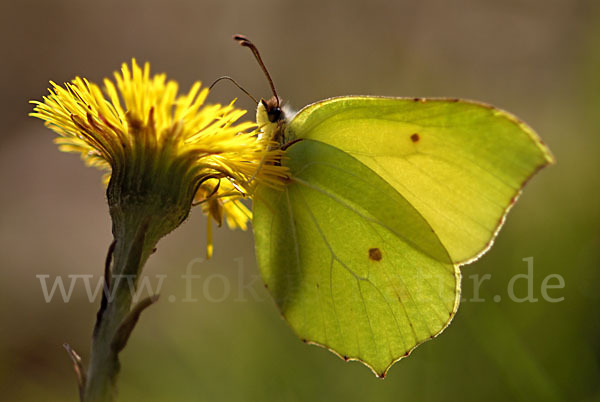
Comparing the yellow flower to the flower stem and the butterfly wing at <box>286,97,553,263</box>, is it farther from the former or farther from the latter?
the butterfly wing at <box>286,97,553,263</box>

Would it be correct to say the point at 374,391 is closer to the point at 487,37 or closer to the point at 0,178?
the point at 0,178

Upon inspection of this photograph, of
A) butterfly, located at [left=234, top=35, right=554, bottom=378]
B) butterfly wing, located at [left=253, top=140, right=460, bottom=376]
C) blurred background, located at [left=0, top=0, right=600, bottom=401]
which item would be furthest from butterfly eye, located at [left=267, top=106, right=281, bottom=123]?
blurred background, located at [left=0, top=0, right=600, bottom=401]

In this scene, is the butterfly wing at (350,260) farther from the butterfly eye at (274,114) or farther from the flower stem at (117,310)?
the flower stem at (117,310)

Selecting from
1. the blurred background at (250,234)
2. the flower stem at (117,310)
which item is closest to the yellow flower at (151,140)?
the flower stem at (117,310)

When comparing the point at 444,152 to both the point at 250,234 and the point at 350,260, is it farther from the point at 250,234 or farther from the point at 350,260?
the point at 250,234

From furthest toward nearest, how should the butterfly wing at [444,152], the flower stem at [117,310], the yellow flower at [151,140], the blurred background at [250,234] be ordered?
1. the blurred background at [250,234]
2. the butterfly wing at [444,152]
3. the yellow flower at [151,140]
4. the flower stem at [117,310]
